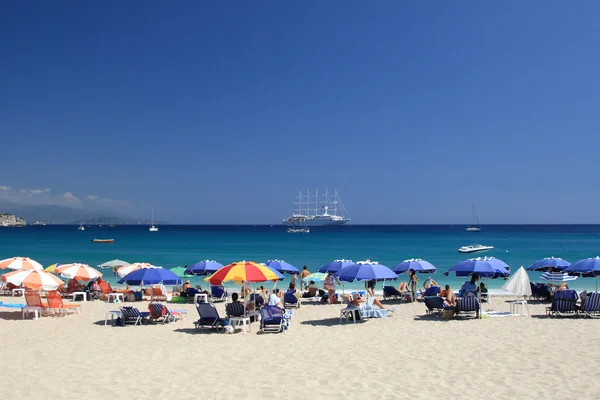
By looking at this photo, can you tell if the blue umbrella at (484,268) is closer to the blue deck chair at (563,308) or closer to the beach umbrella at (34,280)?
the blue deck chair at (563,308)

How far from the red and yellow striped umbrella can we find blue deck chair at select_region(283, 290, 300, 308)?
3.41m

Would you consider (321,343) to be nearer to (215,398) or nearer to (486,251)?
(215,398)

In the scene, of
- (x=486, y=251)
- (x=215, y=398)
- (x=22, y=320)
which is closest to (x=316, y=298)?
(x=22, y=320)

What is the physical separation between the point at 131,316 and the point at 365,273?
6.02 metres

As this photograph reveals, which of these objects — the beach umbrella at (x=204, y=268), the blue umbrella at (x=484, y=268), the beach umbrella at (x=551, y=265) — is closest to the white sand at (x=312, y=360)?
the blue umbrella at (x=484, y=268)

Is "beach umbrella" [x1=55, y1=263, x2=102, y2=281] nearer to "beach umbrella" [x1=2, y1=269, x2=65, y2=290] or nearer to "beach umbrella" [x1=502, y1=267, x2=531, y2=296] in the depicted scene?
"beach umbrella" [x1=2, y1=269, x2=65, y2=290]

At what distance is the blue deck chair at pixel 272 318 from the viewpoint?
1130cm

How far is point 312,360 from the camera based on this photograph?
27.7 ft

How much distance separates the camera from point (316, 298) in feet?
57.1

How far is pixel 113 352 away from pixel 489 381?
21.0 feet

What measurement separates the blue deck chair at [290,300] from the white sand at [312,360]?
2.81 m

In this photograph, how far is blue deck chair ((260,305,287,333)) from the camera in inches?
445

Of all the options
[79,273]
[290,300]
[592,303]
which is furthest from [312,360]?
[79,273]

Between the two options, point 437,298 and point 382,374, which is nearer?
point 382,374
